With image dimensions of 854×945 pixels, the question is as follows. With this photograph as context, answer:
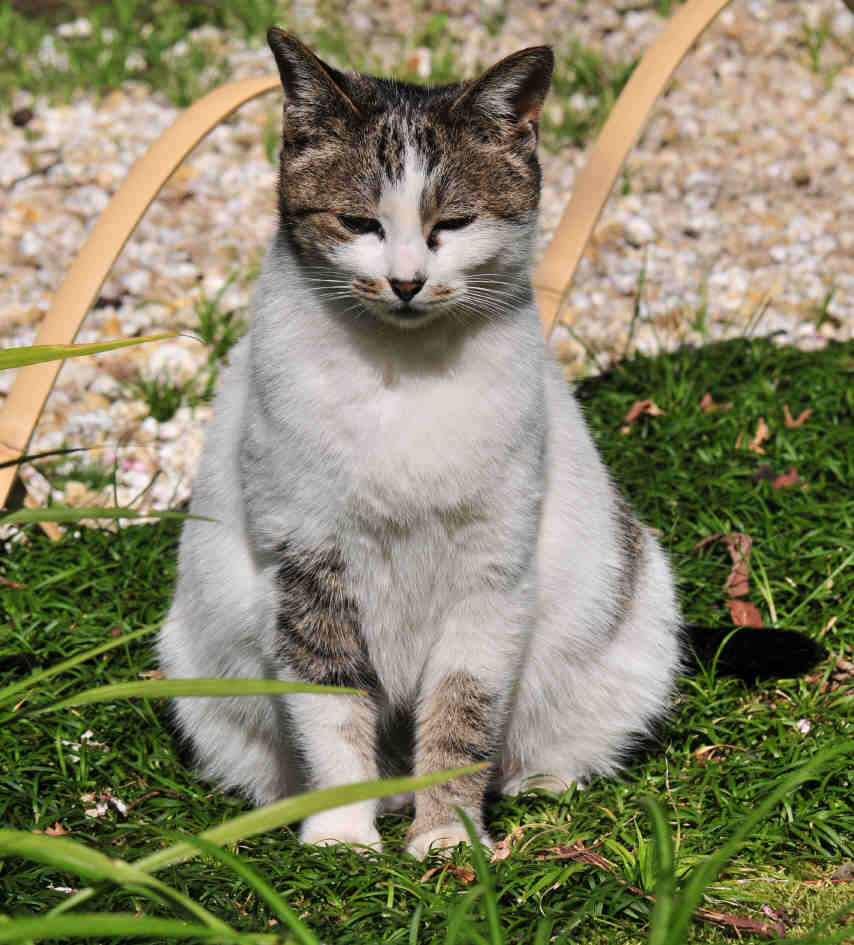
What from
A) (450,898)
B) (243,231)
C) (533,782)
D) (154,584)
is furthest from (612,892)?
(243,231)

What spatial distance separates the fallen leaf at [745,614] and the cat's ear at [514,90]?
4.61ft

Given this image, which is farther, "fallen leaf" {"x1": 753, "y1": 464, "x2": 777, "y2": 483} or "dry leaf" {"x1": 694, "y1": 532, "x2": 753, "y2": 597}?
"fallen leaf" {"x1": 753, "y1": 464, "x2": 777, "y2": 483}

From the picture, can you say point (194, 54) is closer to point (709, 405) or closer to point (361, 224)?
point (709, 405)

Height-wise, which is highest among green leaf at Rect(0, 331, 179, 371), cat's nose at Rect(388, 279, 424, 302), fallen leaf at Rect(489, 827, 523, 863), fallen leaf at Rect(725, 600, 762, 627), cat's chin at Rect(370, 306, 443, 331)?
green leaf at Rect(0, 331, 179, 371)

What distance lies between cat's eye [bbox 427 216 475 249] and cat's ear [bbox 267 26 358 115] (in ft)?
0.78

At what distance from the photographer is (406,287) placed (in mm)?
1903

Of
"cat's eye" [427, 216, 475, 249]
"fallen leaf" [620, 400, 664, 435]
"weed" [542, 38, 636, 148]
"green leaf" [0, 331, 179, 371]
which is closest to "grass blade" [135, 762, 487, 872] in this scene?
"green leaf" [0, 331, 179, 371]

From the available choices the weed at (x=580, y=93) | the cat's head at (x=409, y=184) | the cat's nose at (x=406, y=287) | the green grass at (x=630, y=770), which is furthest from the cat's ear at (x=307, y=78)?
the weed at (x=580, y=93)

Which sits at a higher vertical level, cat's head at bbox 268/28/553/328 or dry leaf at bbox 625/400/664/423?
cat's head at bbox 268/28/553/328

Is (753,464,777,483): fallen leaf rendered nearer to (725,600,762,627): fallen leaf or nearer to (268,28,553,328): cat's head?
(725,600,762,627): fallen leaf

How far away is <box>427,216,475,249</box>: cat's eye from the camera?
6.47ft

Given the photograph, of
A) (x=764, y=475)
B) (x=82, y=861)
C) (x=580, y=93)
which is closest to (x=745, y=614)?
(x=764, y=475)

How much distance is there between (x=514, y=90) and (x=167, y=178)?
1234 millimetres

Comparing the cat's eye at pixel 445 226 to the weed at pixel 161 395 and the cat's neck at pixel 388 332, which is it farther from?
the weed at pixel 161 395
